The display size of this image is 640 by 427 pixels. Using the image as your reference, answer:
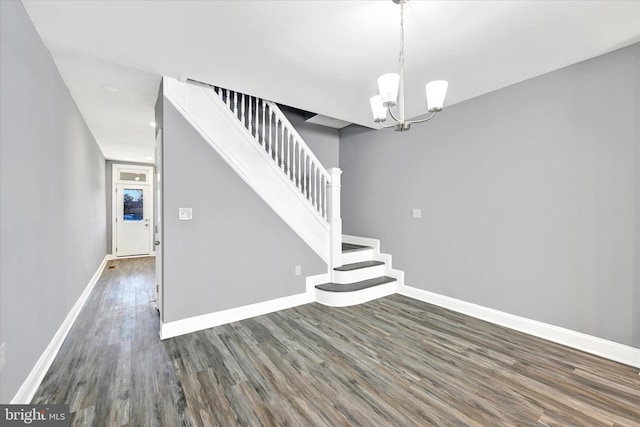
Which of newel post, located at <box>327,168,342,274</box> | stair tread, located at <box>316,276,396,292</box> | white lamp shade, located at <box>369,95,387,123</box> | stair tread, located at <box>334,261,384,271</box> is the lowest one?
stair tread, located at <box>316,276,396,292</box>

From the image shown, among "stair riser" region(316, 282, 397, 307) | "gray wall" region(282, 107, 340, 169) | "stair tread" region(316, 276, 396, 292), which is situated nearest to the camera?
"stair riser" region(316, 282, 397, 307)

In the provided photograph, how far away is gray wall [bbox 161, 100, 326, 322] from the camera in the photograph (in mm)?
2859

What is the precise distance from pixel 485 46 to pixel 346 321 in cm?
300

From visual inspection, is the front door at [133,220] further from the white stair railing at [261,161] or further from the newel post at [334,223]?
the newel post at [334,223]

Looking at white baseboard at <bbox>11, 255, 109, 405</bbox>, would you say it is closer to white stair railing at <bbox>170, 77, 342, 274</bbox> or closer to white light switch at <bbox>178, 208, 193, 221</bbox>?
white light switch at <bbox>178, 208, 193, 221</bbox>

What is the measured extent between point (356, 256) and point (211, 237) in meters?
2.34

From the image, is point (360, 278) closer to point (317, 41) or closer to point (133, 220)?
point (317, 41)

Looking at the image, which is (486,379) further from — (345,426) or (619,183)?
(619,183)

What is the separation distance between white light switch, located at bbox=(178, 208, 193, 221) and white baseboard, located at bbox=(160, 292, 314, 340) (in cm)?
108

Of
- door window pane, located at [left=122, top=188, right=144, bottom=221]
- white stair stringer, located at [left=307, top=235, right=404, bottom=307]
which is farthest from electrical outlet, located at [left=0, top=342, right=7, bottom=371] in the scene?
door window pane, located at [left=122, top=188, right=144, bottom=221]

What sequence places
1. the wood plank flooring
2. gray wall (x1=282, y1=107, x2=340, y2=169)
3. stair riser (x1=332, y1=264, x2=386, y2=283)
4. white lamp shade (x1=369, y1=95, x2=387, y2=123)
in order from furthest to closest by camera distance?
gray wall (x1=282, y1=107, x2=340, y2=169), stair riser (x1=332, y1=264, x2=386, y2=283), white lamp shade (x1=369, y1=95, x2=387, y2=123), the wood plank flooring

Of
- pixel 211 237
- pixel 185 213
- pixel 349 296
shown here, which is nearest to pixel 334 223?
pixel 349 296

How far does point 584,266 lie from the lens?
2596 millimetres

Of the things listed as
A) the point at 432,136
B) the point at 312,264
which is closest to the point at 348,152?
the point at 432,136
